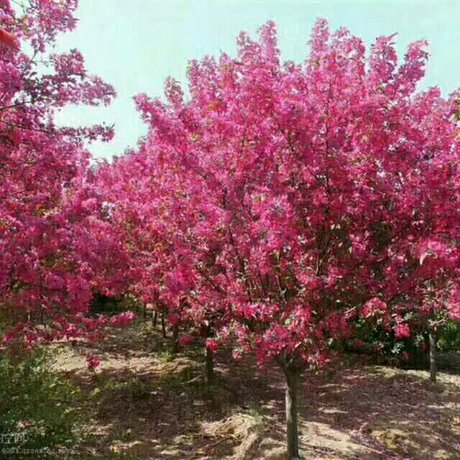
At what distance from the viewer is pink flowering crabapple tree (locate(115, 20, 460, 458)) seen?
558 cm

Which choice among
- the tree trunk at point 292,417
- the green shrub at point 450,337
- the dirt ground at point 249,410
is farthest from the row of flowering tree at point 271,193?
the green shrub at point 450,337

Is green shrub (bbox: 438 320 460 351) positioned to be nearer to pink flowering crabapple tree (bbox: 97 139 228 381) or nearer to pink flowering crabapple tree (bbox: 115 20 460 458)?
pink flowering crabapple tree (bbox: 115 20 460 458)

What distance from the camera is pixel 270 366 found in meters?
12.7

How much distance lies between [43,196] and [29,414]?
9.63ft

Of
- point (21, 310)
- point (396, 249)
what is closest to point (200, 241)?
point (396, 249)

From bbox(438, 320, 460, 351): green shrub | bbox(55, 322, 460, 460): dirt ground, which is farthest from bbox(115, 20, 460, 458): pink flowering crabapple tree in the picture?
bbox(438, 320, 460, 351): green shrub

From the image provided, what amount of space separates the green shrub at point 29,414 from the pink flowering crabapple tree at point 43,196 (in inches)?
15.2

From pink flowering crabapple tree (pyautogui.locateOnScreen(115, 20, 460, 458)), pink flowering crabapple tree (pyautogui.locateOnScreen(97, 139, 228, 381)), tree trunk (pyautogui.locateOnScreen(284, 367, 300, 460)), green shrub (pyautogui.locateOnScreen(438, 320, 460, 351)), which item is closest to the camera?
pink flowering crabapple tree (pyautogui.locateOnScreen(115, 20, 460, 458))

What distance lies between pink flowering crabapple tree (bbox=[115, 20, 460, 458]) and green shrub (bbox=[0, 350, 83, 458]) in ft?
8.06

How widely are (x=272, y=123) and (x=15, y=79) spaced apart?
10.7ft

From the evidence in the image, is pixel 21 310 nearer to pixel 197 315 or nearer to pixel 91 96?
pixel 197 315

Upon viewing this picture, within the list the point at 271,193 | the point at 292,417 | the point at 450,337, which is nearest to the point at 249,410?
the point at 292,417

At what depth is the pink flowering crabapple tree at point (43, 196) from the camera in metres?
6.27

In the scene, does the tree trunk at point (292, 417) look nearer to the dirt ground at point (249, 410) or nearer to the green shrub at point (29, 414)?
the dirt ground at point (249, 410)
